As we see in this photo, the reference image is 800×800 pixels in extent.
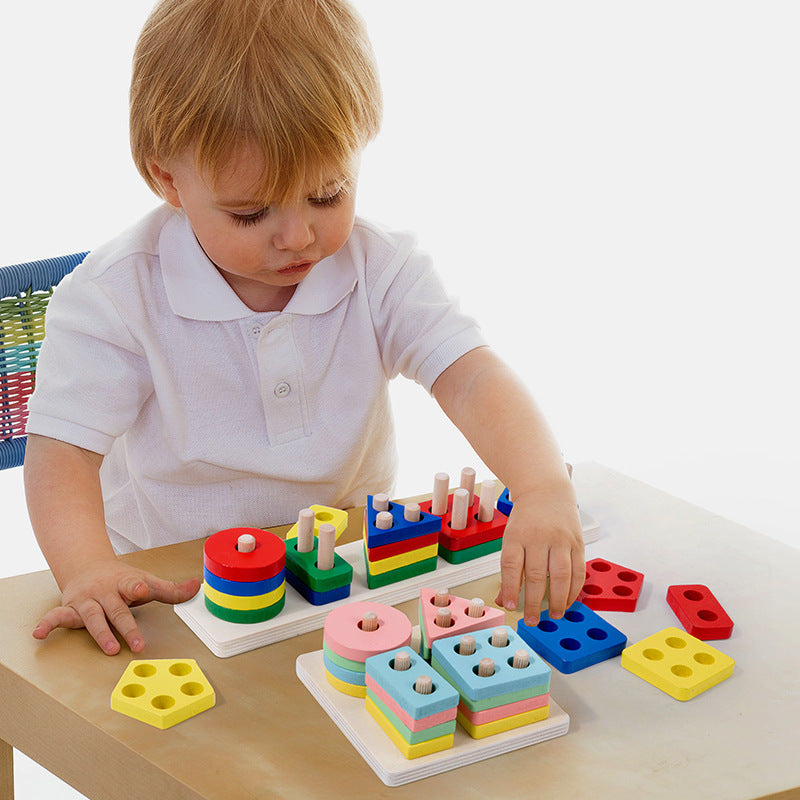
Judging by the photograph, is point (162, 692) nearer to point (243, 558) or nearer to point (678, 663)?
point (243, 558)

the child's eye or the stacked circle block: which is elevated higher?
the child's eye

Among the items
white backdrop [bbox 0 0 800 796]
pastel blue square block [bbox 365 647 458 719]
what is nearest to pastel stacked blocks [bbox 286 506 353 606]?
pastel blue square block [bbox 365 647 458 719]

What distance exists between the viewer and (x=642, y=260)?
2328mm

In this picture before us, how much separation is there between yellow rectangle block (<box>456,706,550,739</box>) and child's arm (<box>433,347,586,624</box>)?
9cm

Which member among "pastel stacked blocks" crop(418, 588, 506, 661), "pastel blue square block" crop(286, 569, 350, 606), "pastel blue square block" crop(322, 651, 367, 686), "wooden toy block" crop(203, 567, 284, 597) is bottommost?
"pastel blue square block" crop(286, 569, 350, 606)

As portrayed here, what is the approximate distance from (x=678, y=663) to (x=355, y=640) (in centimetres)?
21

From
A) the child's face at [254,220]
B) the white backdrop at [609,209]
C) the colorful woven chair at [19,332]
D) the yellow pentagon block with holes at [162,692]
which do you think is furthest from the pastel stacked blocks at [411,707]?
the white backdrop at [609,209]

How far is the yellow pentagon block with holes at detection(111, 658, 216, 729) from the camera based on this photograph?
61 cm

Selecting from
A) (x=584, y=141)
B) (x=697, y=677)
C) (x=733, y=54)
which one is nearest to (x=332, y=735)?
A: (x=697, y=677)

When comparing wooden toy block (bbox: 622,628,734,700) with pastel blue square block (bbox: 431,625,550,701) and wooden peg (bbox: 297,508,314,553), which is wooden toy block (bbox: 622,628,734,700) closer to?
pastel blue square block (bbox: 431,625,550,701)

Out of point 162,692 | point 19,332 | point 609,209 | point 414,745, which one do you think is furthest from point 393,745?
point 609,209

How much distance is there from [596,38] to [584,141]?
0.21 meters

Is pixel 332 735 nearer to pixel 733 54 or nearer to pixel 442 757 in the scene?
pixel 442 757

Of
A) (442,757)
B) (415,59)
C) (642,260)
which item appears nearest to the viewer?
(442,757)
